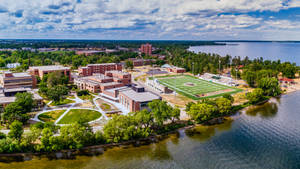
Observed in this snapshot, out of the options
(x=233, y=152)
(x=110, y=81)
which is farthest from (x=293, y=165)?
(x=110, y=81)

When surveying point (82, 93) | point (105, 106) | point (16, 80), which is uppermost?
point (16, 80)

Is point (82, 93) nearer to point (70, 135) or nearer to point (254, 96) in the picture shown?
point (70, 135)

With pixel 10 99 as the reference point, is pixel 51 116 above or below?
below

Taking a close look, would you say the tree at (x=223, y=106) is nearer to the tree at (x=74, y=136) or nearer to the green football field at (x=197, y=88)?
the green football field at (x=197, y=88)

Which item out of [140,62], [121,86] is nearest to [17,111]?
[121,86]

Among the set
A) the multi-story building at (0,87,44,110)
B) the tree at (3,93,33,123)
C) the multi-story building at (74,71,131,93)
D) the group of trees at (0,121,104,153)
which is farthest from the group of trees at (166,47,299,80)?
the tree at (3,93,33,123)

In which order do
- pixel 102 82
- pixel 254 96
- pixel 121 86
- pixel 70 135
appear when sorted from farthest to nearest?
pixel 102 82 < pixel 121 86 < pixel 254 96 < pixel 70 135

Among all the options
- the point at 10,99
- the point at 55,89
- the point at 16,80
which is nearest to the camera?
the point at 10,99
